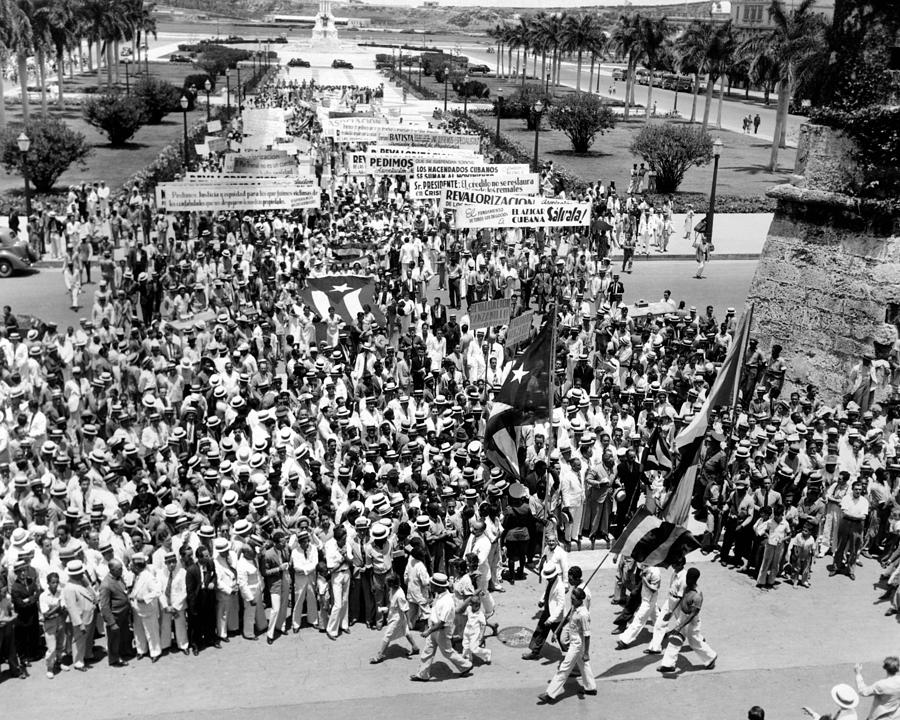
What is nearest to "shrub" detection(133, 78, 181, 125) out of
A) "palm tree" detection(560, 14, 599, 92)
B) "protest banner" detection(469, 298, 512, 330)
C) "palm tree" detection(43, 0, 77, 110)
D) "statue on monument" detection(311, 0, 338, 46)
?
"palm tree" detection(43, 0, 77, 110)

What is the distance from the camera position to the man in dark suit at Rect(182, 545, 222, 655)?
11.3m

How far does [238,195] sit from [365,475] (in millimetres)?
15309

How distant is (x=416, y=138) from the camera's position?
3278cm

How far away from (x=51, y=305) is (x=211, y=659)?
1611 centimetres

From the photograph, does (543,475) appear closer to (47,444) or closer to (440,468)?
(440,468)

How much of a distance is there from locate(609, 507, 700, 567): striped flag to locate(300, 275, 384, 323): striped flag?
887 centimetres

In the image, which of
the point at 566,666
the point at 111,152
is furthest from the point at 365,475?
the point at 111,152

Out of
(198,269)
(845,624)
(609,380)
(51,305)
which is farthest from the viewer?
(51,305)

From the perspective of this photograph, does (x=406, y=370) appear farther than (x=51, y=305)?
No

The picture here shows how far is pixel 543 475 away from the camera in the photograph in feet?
45.7

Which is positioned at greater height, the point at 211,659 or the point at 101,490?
the point at 101,490

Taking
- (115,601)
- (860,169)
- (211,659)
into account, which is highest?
(860,169)

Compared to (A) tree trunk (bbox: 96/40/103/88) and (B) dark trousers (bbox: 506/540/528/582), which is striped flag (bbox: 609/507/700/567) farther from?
(A) tree trunk (bbox: 96/40/103/88)

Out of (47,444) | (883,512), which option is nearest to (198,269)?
(47,444)
